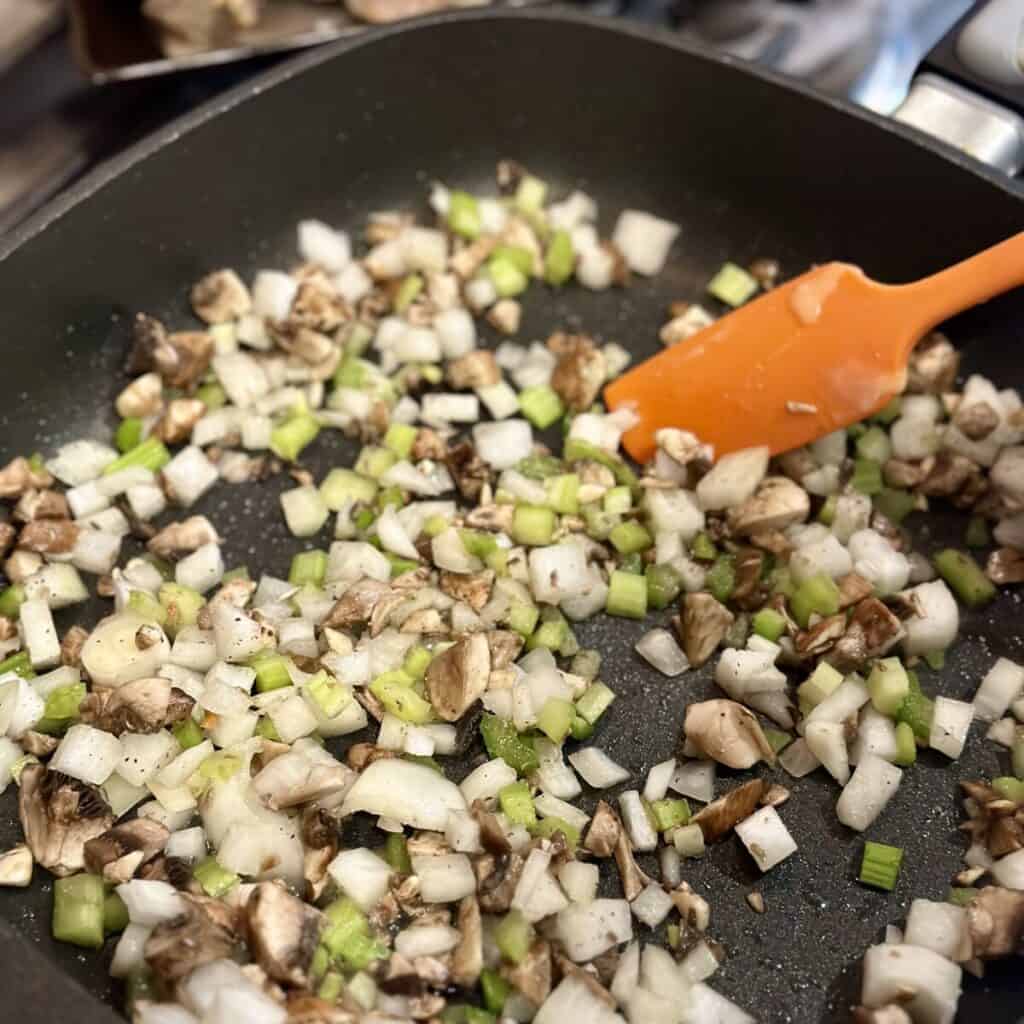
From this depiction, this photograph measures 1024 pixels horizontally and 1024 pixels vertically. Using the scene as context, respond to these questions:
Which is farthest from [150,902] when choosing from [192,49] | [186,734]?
[192,49]

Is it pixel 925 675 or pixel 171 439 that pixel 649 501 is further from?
pixel 171 439

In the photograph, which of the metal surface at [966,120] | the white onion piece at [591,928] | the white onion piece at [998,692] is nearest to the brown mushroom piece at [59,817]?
the white onion piece at [591,928]

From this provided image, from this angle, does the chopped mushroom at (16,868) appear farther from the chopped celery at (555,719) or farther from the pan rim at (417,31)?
the pan rim at (417,31)

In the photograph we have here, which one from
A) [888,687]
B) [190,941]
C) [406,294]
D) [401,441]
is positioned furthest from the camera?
[406,294]

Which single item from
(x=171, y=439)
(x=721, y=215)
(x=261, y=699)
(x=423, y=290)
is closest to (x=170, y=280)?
(x=171, y=439)

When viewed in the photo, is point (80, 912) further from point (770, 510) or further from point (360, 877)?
point (770, 510)

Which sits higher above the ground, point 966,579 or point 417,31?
point 417,31

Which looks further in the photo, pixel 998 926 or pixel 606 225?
pixel 606 225
